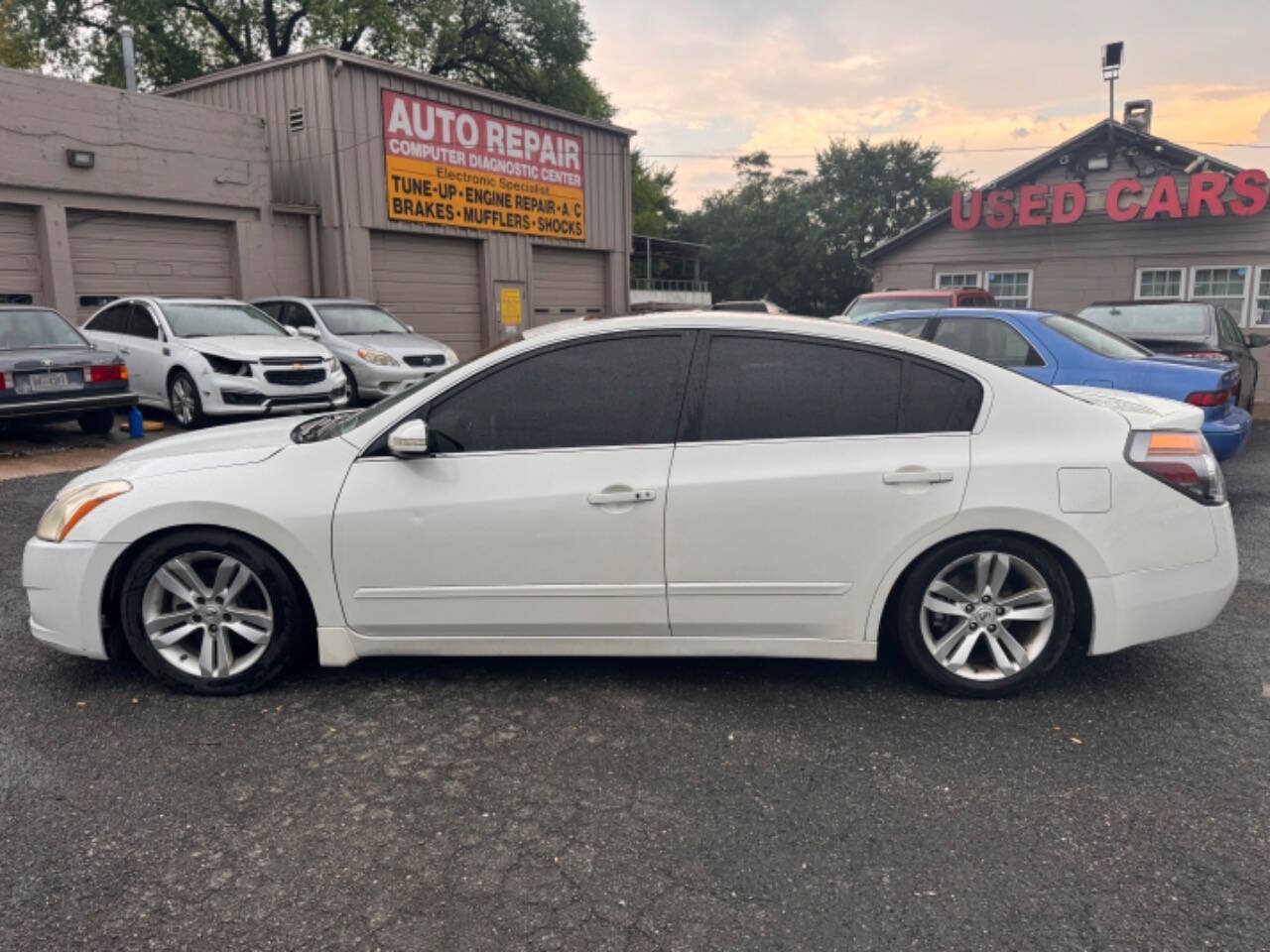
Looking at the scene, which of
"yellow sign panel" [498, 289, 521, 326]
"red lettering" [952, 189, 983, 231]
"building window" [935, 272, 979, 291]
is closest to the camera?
"yellow sign panel" [498, 289, 521, 326]

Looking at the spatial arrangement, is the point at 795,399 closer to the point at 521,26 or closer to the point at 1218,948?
the point at 1218,948

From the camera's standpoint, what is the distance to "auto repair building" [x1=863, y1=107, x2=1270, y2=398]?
1736 cm

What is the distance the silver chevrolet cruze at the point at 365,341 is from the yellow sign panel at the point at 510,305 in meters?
4.79

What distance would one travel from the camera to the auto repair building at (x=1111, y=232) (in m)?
17.4

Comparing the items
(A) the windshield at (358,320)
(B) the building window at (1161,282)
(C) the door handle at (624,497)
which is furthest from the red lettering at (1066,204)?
(C) the door handle at (624,497)

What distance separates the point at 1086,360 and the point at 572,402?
5008 mm

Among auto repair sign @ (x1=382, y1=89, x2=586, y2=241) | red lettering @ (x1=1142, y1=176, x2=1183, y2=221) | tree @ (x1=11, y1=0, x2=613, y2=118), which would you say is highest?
tree @ (x1=11, y1=0, x2=613, y2=118)

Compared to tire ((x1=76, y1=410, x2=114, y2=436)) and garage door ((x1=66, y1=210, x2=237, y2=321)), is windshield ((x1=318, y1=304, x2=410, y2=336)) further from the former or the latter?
tire ((x1=76, y1=410, x2=114, y2=436))

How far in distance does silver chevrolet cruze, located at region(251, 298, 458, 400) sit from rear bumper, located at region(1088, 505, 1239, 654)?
992 cm

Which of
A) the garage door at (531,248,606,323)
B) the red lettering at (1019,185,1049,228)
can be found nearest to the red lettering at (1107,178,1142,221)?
the red lettering at (1019,185,1049,228)

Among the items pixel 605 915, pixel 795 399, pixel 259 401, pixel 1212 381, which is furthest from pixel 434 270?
pixel 605 915

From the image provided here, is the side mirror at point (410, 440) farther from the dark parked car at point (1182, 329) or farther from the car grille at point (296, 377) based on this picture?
the dark parked car at point (1182, 329)

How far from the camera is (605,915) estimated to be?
91.7 inches

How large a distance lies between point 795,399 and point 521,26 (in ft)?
103
